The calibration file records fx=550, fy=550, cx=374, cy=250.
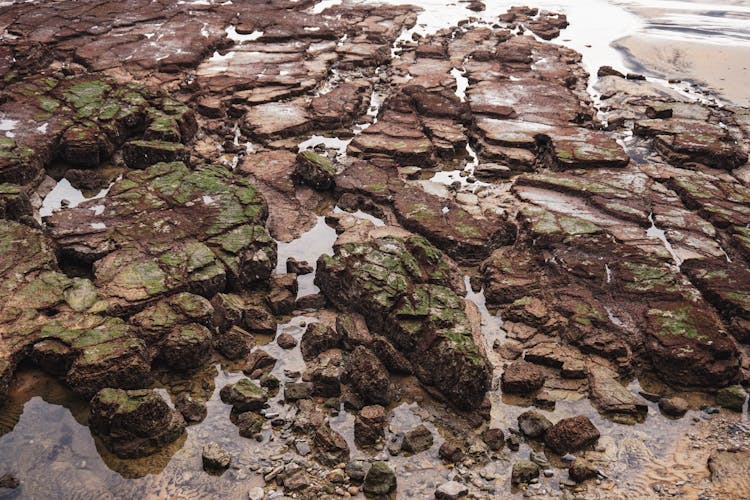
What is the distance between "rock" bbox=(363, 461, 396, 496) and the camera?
3.54m

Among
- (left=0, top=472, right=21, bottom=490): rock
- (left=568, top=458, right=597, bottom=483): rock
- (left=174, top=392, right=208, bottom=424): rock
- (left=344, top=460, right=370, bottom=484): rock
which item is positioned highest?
(left=568, top=458, right=597, bottom=483): rock

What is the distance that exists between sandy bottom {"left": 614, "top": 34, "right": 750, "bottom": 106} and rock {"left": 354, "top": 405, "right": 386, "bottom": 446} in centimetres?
986

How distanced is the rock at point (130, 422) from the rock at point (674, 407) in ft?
12.2

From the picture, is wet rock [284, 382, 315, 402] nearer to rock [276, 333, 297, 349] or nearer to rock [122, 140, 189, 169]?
rock [276, 333, 297, 349]

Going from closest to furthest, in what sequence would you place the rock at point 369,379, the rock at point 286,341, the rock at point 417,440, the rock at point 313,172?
the rock at point 417,440 < the rock at point 369,379 < the rock at point 286,341 < the rock at point 313,172

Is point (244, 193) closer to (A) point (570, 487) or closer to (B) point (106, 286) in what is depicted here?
(B) point (106, 286)

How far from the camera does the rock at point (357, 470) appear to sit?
3.61m

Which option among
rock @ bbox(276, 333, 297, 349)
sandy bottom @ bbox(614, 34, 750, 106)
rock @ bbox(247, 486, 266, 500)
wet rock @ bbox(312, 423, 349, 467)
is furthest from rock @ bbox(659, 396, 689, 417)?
sandy bottom @ bbox(614, 34, 750, 106)

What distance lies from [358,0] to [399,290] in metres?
12.7

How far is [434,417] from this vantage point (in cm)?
413

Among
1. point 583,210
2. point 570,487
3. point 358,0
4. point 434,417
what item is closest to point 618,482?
point 570,487

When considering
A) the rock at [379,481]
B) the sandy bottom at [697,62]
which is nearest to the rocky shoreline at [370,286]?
the rock at [379,481]

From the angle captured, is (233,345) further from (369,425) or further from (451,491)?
(451,491)

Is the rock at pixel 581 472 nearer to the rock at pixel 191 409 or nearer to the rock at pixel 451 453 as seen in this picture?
the rock at pixel 451 453
